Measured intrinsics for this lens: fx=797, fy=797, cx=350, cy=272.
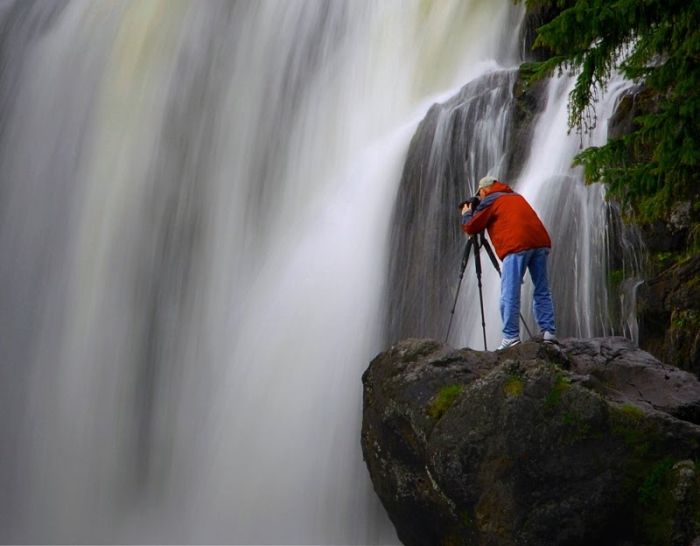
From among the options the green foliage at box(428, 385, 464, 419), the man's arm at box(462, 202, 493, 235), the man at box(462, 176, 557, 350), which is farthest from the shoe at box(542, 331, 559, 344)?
the man's arm at box(462, 202, 493, 235)

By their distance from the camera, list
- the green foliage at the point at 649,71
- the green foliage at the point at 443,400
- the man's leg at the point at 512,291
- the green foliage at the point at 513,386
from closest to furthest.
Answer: the green foliage at the point at 649,71 → the green foliage at the point at 513,386 → the green foliage at the point at 443,400 → the man's leg at the point at 512,291

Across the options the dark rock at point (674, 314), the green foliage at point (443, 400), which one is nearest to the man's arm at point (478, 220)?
the green foliage at point (443, 400)

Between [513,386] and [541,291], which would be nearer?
[513,386]

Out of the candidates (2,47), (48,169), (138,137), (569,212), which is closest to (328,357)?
(569,212)

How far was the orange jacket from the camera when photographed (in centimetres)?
657

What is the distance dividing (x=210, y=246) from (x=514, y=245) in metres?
7.26

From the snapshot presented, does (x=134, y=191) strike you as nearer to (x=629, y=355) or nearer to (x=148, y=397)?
(x=148, y=397)

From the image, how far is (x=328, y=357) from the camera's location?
978cm

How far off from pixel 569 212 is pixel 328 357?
3330mm

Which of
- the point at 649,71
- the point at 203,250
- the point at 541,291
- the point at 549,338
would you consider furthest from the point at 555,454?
the point at 203,250

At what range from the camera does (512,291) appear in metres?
6.59

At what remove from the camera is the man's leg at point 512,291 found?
6.52 m

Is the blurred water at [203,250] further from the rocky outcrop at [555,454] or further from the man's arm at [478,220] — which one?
the man's arm at [478,220]

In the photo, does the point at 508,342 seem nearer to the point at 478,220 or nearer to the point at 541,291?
the point at 541,291
